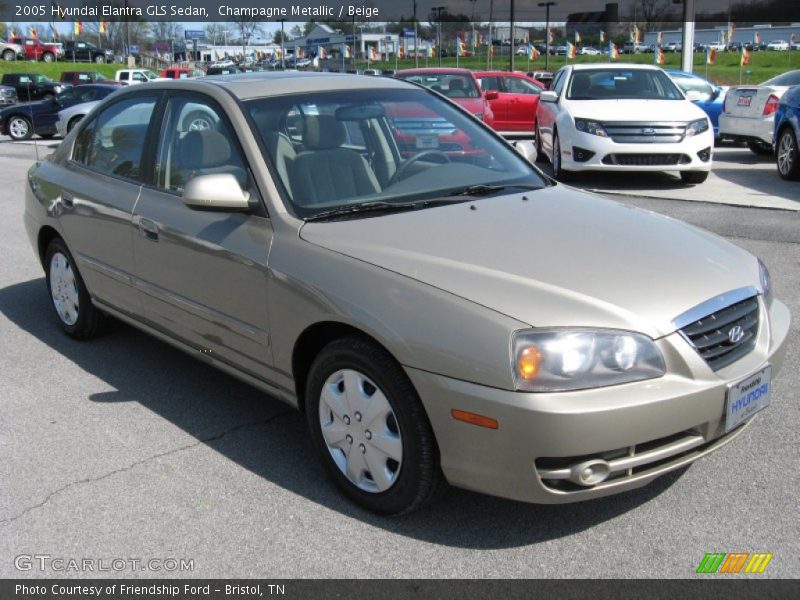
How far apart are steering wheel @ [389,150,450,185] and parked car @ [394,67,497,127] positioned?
10.9m

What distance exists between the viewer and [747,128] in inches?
562

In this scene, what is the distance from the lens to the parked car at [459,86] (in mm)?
15000

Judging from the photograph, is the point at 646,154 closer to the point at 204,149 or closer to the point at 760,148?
the point at 760,148

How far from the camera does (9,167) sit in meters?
16.7

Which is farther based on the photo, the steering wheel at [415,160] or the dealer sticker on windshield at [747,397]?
the steering wheel at [415,160]

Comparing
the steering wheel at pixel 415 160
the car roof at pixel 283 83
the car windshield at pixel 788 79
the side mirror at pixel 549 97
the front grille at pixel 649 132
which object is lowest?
the front grille at pixel 649 132

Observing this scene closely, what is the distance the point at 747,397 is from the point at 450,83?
519 inches

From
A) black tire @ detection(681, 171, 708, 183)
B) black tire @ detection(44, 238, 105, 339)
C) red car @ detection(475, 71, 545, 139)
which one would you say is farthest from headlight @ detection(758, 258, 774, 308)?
red car @ detection(475, 71, 545, 139)

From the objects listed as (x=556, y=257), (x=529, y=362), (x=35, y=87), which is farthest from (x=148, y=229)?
(x=35, y=87)

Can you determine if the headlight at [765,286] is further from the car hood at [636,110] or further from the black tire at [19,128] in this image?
the black tire at [19,128]

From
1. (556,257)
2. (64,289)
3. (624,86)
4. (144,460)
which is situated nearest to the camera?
(556,257)

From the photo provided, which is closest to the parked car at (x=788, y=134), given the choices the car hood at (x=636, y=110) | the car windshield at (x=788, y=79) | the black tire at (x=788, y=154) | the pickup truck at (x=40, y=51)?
the black tire at (x=788, y=154)

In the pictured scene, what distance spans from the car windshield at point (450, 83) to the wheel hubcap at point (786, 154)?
17.6 feet

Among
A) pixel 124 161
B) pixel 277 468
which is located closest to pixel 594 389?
pixel 277 468
